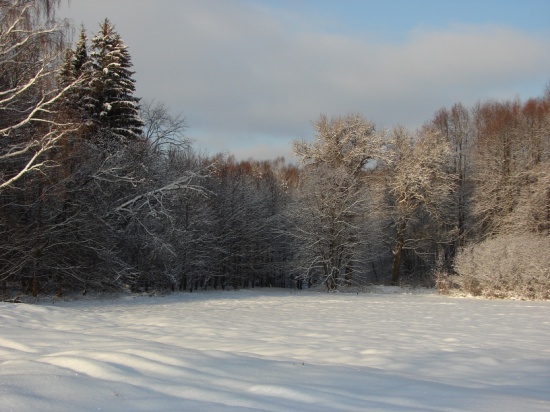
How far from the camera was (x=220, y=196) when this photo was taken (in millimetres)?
34062

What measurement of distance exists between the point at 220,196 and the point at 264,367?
2941 centimetres

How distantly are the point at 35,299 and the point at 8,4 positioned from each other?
9416 millimetres

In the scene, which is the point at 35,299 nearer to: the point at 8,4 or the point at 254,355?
the point at 8,4

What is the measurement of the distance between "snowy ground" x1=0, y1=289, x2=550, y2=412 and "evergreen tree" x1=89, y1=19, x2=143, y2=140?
17.2 metres

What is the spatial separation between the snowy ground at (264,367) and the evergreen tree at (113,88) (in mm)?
17158

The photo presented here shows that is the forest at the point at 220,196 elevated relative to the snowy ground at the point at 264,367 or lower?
elevated

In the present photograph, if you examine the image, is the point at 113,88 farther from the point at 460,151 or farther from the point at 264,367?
the point at 460,151

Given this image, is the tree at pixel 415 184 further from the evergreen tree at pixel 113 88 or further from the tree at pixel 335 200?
the evergreen tree at pixel 113 88

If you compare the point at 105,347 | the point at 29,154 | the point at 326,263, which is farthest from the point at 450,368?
the point at 326,263

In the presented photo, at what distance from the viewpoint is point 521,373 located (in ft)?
18.1

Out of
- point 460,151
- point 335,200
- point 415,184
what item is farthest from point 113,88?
point 460,151

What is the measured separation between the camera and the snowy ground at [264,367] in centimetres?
353

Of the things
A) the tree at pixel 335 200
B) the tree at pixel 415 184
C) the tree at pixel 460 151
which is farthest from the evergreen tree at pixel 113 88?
the tree at pixel 460 151

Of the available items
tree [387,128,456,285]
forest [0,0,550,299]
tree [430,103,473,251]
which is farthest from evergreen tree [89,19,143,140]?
tree [430,103,473,251]
